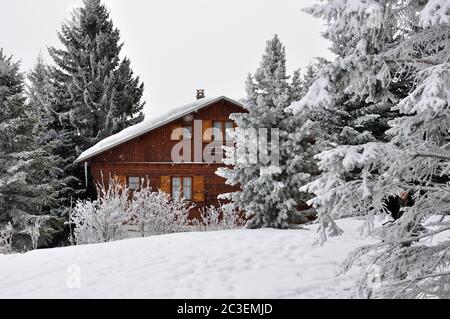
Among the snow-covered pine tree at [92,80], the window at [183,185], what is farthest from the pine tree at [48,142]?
the window at [183,185]

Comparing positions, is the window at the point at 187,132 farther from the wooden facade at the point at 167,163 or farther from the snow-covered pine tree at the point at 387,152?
the snow-covered pine tree at the point at 387,152

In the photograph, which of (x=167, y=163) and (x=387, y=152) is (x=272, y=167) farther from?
(x=167, y=163)

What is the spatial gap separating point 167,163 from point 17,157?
689 centimetres

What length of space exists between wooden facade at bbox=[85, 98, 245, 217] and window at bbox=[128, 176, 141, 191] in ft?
0.17

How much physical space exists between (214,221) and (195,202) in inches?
240

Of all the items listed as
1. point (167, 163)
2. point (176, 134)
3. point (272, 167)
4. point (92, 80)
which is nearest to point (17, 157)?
point (167, 163)

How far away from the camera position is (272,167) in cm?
1336

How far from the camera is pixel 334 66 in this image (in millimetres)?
4422

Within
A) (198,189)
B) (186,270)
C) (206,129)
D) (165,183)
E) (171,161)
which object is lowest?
(186,270)

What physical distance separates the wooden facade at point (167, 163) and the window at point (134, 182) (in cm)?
5

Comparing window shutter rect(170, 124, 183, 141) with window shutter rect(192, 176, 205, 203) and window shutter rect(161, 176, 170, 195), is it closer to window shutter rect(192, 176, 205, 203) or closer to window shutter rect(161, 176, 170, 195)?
window shutter rect(161, 176, 170, 195)

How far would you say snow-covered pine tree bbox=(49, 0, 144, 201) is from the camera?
31484mm
